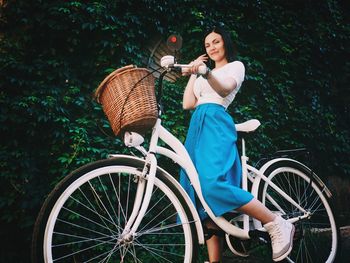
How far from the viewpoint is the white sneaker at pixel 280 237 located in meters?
2.06

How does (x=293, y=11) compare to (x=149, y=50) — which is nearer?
(x=149, y=50)

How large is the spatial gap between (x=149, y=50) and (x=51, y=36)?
1.25 m

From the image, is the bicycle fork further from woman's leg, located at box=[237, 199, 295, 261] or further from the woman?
woman's leg, located at box=[237, 199, 295, 261]

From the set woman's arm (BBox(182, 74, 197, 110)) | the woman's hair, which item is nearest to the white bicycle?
woman's arm (BBox(182, 74, 197, 110))

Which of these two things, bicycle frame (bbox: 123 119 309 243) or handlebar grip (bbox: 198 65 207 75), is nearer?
bicycle frame (bbox: 123 119 309 243)

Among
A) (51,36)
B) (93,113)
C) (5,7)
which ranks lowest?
(93,113)

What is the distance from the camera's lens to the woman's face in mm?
2520

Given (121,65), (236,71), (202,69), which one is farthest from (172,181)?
(121,65)

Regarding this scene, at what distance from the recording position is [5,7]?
342 cm

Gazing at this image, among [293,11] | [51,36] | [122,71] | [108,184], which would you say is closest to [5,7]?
[51,36]

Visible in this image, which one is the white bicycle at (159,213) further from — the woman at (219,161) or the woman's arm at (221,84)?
the woman's arm at (221,84)

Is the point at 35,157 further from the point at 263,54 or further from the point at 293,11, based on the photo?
the point at 293,11

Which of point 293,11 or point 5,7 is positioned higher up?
point 5,7

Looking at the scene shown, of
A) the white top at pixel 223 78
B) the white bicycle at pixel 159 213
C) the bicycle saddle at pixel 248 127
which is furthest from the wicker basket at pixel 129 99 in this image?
the bicycle saddle at pixel 248 127
